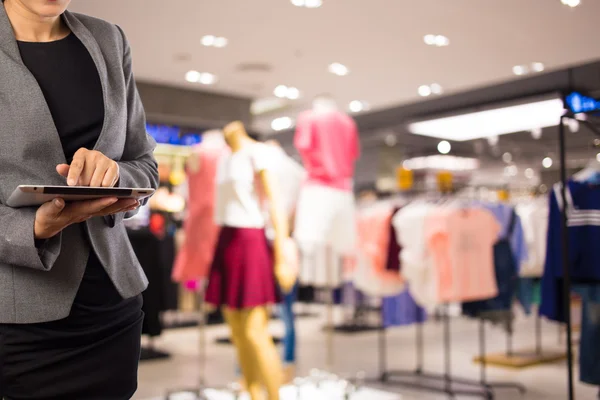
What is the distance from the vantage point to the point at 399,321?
5.37m

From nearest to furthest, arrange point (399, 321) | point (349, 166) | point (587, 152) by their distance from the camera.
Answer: point (587, 152)
point (349, 166)
point (399, 321)

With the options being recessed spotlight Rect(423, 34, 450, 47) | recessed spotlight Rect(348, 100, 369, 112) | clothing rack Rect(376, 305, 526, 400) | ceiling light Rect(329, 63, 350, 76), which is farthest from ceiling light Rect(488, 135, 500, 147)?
clothing rack Rect(376, 305, 526, 400)

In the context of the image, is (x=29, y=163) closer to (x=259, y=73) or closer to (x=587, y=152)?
(x=587, y=152)

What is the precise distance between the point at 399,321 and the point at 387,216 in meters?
1.10

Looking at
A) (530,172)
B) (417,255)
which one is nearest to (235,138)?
(417,255)

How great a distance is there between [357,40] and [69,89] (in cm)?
417

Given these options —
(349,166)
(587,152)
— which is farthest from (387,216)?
(587,152)

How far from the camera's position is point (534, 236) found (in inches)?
221

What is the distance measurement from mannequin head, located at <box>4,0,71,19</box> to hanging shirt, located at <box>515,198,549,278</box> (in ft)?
15.7

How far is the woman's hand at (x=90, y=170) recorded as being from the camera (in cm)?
95

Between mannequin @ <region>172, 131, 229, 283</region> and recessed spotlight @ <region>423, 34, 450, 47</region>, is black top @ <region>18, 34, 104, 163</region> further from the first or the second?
recessed spotlight @ <region>423, 34, 450, 47</region>

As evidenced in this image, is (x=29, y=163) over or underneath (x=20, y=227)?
over

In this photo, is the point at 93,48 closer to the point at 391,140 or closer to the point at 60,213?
the point at 60,213

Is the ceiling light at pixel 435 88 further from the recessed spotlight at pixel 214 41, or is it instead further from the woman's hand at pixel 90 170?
the woman's hand at pixel 90 170
